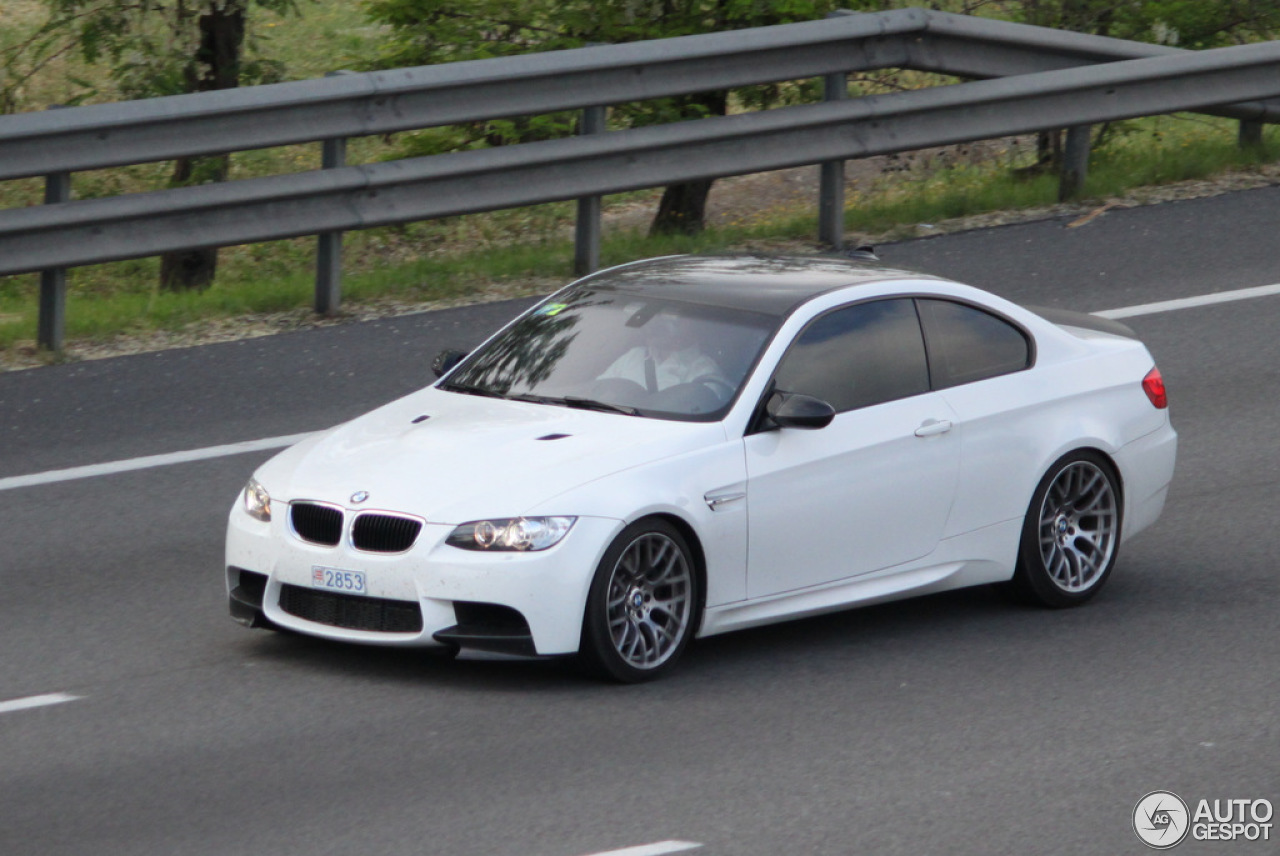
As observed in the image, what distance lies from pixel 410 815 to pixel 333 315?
6.97 meters

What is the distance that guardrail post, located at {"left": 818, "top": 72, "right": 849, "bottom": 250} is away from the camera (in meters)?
14.1

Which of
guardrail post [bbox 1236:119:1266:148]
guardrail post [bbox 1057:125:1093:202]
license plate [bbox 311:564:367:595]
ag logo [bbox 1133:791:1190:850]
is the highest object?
guardrail post [bbox 1236:119:1266:148]

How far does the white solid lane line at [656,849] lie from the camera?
5.90 m

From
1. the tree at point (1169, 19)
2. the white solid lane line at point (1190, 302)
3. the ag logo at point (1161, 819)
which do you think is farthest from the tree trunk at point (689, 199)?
the ag logo at point (1161, 819)

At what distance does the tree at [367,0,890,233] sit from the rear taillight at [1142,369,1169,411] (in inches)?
277

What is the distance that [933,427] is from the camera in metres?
8.33

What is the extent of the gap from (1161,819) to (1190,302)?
24.2 feet

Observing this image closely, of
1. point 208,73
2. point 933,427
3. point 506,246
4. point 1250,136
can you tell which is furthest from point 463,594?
point 208,73

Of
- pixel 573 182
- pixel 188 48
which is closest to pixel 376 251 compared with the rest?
pixel 188 48

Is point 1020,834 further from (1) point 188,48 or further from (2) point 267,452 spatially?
(1) point 188,48

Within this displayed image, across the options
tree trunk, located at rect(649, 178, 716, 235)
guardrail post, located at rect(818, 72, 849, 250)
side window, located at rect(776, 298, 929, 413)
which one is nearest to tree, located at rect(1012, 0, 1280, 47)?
tree trunk, located at rect(649, 178, 716, 235)

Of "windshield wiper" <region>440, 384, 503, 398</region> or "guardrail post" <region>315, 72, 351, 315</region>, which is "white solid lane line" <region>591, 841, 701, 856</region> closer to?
"windshield wiper" <region>440, 384, 503, 398</region>

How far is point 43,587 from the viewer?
8633 millimetres

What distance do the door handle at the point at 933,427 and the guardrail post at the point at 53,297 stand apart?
18.7ft
